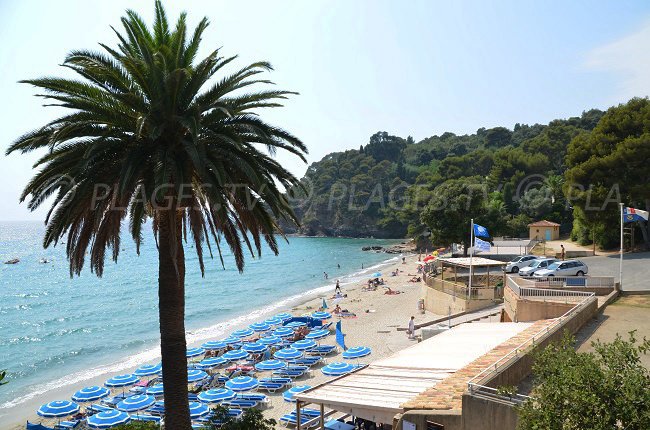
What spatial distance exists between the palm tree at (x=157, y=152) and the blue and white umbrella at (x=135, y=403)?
48.6ft

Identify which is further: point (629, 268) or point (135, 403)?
point (629, 268)

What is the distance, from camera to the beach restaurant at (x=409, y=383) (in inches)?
403

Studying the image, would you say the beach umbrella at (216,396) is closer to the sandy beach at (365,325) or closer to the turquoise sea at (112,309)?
the sandy beach at (365,325)

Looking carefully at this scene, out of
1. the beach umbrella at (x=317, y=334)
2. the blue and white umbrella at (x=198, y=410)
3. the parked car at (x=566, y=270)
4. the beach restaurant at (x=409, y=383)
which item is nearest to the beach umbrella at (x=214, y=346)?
the beach umbrella at (x=317, y=334)

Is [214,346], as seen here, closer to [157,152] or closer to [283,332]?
[283,332]

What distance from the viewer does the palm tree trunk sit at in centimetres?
957

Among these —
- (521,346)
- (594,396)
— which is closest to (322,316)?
(521,346)

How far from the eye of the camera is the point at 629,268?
29.4 m

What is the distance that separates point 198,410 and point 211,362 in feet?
27.9

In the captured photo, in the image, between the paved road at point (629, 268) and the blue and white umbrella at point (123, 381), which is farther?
the blue and white umbrella at point (123, 381)

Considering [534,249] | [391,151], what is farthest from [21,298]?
[391,151]

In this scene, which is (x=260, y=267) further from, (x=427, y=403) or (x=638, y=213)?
(x=427, y=403)

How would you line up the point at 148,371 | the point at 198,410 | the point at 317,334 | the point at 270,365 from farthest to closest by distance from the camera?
the point at 317,334, the point at 148,371, the point at 270,365, the point at 198,410

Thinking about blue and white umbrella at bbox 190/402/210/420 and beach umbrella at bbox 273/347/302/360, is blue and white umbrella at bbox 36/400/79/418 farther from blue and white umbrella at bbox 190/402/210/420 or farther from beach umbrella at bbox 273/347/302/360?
beach umbrella at bbox 273/347/302/360
